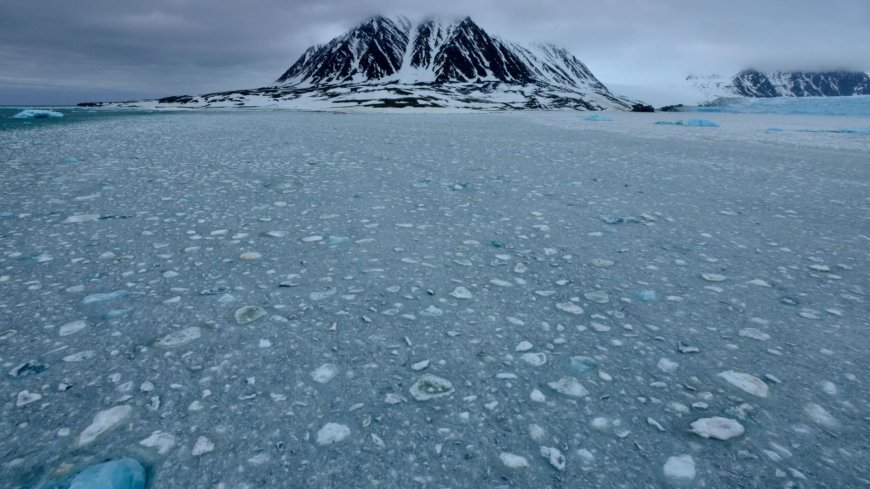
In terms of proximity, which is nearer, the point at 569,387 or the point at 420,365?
the point at 569,387

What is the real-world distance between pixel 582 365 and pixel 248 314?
319 centimetres

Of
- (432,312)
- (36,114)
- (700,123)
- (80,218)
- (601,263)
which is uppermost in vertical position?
(36,114)

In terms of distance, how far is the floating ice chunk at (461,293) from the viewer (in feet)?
15.2

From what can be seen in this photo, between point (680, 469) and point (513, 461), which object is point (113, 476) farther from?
point (680, 469)

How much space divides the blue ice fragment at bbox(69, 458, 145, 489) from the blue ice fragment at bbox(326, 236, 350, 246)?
3952mm

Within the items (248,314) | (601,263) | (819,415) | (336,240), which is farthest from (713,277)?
(248,314)

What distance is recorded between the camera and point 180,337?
3697mm

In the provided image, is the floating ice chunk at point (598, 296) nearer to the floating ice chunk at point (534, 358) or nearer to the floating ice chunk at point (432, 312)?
the floating ice chunk at point (534, 358)

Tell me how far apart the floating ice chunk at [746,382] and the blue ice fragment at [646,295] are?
130cm

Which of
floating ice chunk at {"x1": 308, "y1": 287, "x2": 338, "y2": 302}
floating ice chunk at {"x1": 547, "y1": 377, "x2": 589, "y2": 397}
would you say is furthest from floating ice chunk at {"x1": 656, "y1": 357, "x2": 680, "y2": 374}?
floating ice chunk at {"x1": 308, "y1": 287, "x2": 338, "y2": 302}

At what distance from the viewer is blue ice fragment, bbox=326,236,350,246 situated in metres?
6.16

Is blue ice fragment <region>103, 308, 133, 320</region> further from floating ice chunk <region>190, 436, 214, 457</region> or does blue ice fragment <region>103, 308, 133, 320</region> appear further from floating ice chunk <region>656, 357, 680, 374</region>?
floating ice chunk <region>656, 357, 680, 374</region>

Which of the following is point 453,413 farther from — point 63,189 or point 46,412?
point 63,189

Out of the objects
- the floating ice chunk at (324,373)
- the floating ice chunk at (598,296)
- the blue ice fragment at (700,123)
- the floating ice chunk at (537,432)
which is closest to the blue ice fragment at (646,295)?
the floating ice chunk at (598,296)
